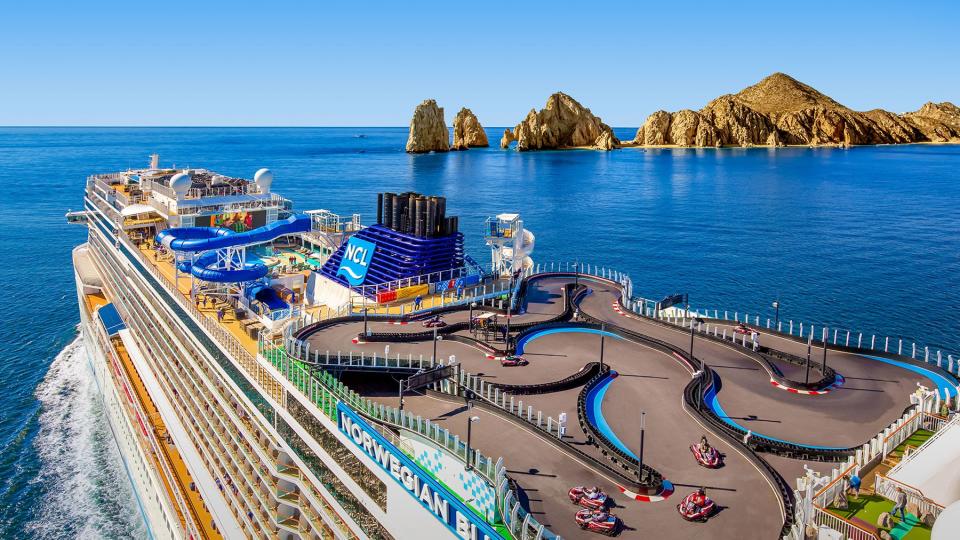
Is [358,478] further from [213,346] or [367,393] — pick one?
[213,346]

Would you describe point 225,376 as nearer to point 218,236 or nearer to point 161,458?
point 161,458

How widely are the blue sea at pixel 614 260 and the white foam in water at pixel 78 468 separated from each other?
0.46ft

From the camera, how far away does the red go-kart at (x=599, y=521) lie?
71.5ft

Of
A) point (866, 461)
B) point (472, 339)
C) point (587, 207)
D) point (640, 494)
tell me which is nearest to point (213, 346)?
point (472, 339)

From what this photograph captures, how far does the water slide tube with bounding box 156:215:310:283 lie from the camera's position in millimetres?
41188

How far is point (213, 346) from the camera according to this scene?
38062 millimetres

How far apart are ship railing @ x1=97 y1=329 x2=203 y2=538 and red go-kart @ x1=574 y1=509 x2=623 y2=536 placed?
75.9ft

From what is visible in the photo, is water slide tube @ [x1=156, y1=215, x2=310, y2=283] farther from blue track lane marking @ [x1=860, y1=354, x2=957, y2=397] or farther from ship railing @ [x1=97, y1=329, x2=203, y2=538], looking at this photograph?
blue track lane marking @ [x1=860, y1=354, x2=957, y2=397]

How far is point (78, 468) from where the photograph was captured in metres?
50.7

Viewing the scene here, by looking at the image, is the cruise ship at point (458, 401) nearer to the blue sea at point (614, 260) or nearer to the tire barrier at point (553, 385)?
the tire barrier at point (553, 385)

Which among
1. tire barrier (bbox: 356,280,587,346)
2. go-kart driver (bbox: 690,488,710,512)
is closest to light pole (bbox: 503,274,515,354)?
tire barrier (bbox: 356,280,587,346)

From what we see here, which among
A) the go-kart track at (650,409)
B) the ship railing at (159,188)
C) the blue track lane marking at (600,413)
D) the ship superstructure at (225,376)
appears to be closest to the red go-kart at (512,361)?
the go-kart track at (650,409)

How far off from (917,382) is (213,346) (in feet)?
125

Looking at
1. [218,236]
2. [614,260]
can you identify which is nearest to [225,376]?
[218,236]
